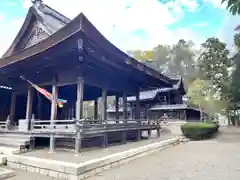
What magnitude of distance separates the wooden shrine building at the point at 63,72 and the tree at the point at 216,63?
1572 centimetres

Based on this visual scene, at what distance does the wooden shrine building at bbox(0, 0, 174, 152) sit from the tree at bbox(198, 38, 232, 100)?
15.7m

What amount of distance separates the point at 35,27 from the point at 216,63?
885 inches

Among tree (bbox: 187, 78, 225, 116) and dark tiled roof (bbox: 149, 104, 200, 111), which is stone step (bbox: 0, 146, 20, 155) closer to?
dark tiled roof (bbox: 149, 104, 200, 111)

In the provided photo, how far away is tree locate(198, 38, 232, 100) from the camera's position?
2695 cm

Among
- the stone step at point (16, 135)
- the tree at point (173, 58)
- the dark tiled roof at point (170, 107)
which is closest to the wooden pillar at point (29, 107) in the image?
the stone step at point (16, 135)

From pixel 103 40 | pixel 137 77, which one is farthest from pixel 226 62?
pixel 103 40

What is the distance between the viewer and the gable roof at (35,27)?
11052 mm

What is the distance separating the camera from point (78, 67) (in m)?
8.91

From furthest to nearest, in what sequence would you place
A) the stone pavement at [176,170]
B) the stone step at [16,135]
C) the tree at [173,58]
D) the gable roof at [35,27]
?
the tree at [173,58] → the gable roof at [35,27] → the stone step at [16,135] → the stone pavement at [176,170]

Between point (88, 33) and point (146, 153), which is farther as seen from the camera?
point (146, 153)

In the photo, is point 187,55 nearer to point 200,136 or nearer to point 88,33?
point 200,136

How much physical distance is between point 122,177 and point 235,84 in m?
18.5

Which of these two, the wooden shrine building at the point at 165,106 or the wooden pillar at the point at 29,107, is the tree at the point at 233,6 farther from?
the wooden shrine building at the point at 165,106

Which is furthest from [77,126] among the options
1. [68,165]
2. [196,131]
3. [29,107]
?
[196,131]
